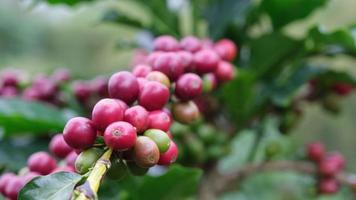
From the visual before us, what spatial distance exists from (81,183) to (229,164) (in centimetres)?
105

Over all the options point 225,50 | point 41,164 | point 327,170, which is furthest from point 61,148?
point 327,170

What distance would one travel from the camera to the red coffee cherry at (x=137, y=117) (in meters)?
0.47

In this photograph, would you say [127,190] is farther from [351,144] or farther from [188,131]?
[351,144]

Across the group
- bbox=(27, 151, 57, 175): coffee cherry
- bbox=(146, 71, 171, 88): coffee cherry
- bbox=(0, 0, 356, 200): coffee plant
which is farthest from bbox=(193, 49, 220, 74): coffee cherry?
bbox=(27, 151, 57, 175): coffee cherry

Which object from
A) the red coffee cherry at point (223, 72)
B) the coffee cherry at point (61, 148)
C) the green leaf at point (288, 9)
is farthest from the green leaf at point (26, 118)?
the green leaf at point (288, 9)

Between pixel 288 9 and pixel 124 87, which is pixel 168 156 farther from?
pixel 288 9

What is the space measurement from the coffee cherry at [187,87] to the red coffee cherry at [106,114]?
110 millimetres

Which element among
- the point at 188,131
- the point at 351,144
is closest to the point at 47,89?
the point at 188,131

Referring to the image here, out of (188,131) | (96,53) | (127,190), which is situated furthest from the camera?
(96,53)

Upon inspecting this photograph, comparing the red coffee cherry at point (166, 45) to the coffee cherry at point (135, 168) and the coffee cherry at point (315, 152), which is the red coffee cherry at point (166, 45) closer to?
the coffee cherry at point (135, 168)

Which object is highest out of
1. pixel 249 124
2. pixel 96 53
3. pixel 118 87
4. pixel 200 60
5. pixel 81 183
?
pixel 96 53

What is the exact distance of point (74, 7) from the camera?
37.0 inches

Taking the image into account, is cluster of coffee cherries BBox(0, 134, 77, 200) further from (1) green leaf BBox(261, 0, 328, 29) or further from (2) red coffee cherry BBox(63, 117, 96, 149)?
(1) green leaf BBox(261, 0, 328, 29)

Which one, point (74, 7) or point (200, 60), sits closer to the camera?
point (200, 60)
